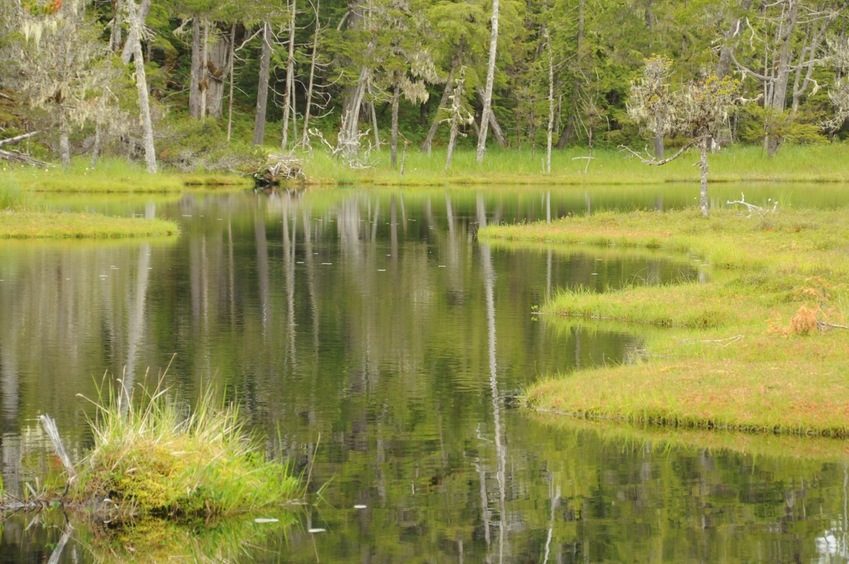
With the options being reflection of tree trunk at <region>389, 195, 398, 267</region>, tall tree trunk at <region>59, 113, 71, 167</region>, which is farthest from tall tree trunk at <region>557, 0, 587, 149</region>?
tall tree trunk at <region>59, 113, 71, 167</region>

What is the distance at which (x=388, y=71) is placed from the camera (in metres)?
71.6

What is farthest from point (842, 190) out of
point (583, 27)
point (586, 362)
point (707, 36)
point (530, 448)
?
point (530, 448)

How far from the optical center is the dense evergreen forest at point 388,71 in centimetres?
5994

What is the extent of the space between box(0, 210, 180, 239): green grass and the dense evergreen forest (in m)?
17.6

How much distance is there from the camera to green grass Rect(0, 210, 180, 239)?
37.2m

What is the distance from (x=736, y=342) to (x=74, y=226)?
24059 millimetres

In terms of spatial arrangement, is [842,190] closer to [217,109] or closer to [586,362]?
[217,109]

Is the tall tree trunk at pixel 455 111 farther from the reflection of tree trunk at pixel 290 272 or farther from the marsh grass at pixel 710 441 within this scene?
the marsh grass at pixel 710 441

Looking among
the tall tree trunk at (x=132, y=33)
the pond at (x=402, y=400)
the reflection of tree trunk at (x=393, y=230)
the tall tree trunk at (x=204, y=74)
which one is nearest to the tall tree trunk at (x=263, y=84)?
the tall tree trunk at (x=204, y=74)

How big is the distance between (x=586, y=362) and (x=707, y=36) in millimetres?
61166

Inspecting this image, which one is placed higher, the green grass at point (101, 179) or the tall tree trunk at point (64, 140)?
the tall tree trunk at point (64, 140)

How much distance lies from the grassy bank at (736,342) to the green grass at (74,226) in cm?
1596

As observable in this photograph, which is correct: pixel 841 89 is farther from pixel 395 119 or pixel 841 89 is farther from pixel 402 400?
pixel 402 400

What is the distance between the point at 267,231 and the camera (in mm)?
40406
